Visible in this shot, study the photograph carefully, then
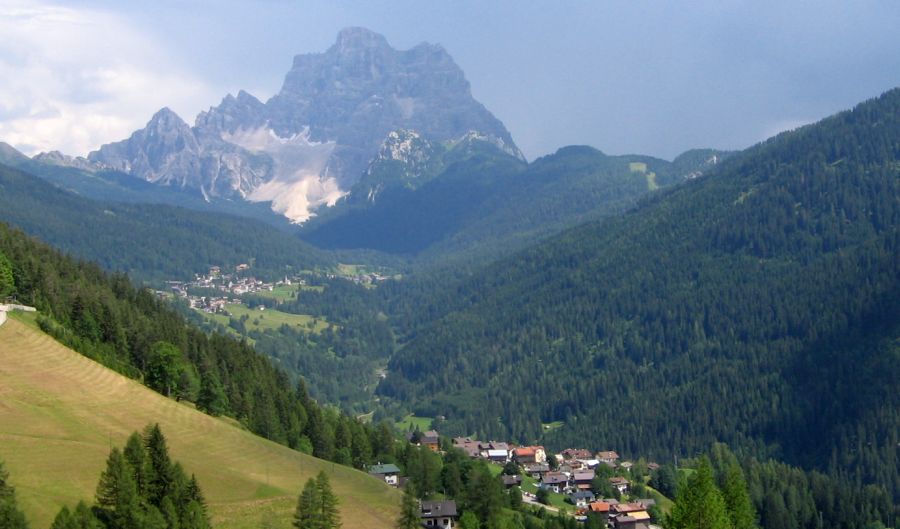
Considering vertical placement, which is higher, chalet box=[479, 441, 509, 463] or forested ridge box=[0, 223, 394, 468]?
forested ridge box=[0, 223, 394, 468]

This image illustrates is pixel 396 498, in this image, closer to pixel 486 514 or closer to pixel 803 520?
pixel 486 514

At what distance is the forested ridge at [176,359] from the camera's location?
12469 cm

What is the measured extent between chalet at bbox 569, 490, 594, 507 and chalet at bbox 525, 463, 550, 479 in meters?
9.72

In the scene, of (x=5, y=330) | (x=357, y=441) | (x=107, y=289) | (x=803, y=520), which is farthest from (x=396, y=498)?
(x=803, y=520)

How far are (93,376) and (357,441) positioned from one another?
3623 centimetres

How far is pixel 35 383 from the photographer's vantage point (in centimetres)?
10400

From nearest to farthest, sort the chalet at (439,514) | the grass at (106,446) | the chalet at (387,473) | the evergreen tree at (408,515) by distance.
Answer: the grass at (106,446)
the evergreen tree at (408,515)
the chalet at (439,514)
the chalet at (387,473)

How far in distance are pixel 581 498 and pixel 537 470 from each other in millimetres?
16318

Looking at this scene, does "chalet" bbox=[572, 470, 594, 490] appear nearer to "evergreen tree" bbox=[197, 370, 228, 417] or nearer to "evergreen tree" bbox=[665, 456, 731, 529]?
"evergreen tree" bbox=[197, 370, 228, 417]

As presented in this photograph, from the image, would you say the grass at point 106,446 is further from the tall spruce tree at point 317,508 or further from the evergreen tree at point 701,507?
the evergreen tree at point 701,507

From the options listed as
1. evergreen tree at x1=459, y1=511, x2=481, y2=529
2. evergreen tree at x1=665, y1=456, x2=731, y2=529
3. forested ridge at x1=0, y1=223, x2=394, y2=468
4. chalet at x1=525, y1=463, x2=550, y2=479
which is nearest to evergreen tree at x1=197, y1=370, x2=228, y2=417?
forested ridge at x1=0, y1=223, x2=394, y2=468

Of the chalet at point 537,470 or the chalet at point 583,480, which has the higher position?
the chalet at point 537,470

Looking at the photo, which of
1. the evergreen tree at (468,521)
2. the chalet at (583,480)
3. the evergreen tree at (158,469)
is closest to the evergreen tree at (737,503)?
the evergreen tree at (468,521)

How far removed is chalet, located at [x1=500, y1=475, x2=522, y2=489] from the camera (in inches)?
6063
